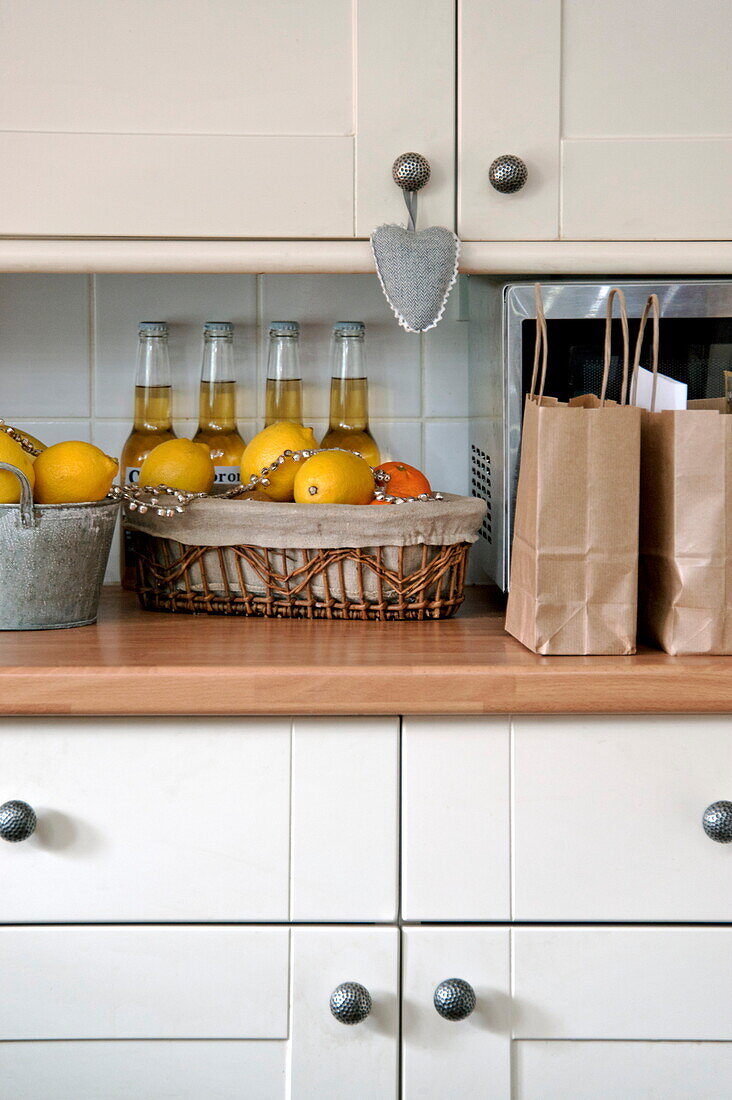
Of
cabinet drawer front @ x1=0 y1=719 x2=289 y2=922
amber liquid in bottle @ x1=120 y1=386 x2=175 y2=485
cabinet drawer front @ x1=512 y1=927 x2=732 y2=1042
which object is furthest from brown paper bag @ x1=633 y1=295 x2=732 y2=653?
amber liquid in bottle @ x1=120 y1=386 x2=175 y2=485

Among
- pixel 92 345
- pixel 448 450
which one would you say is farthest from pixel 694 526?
pixel 92 345

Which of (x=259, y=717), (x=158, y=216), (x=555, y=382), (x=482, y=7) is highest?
(x=482, y=7)

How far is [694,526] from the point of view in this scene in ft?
2.92

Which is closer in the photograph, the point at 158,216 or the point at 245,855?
the point at 245,855

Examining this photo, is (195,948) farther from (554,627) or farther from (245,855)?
(554,627)

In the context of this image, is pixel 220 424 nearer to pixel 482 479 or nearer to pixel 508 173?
pixel 482 479

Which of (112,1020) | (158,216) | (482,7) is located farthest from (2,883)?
(482,7)

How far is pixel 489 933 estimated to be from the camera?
2.85 feet

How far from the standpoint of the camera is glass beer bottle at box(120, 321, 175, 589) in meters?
1.29

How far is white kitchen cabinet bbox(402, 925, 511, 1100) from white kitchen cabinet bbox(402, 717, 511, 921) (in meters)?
0.03

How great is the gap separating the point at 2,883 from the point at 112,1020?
14cm

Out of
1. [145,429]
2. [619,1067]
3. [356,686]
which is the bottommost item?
[619,1067]

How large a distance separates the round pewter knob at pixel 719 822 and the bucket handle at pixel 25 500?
64 centimetres

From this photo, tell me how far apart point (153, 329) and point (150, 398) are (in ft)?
0.28
